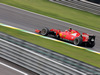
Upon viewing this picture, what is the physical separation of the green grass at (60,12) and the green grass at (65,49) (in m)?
5.91

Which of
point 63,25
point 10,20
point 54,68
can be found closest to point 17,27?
point 10,20

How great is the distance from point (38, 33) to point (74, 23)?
15.8 ft

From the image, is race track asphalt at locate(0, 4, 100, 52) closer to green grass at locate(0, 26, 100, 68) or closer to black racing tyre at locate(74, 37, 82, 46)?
green grass at locate(0, 26, 100, 68)

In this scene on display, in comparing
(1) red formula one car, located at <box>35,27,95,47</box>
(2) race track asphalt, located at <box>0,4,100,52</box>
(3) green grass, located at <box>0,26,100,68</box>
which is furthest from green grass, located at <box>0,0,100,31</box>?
(3) green grass, located at <box>0,26,100,68</box>

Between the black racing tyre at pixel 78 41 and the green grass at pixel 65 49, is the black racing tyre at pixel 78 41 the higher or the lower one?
the higher one

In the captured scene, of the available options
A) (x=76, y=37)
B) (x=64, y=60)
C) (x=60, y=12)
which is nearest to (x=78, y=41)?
(x=76, y=37)

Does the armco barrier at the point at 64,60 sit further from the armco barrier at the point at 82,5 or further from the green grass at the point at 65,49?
the armco barrier at the point at 82,5

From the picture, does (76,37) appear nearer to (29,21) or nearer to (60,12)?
(29,21)

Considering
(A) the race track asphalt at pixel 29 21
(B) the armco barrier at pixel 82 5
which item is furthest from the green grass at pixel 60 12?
(A) the race track asphalt at pixel 29 21

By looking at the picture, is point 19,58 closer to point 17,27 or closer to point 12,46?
point 12,46

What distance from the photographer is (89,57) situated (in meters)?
15.2

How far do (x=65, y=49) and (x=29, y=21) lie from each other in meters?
6.05

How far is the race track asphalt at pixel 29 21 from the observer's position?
20062 mm

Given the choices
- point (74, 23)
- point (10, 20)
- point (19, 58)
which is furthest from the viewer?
point (74, 23)
